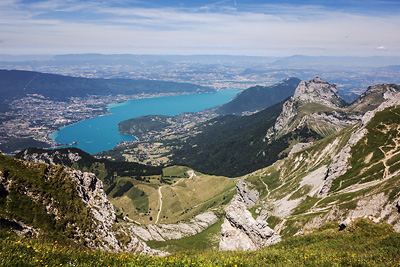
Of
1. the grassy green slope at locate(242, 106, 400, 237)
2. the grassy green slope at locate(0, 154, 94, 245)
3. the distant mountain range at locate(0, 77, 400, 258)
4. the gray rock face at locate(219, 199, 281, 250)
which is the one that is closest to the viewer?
the grassy green slope at locate(0, 154, 94, 245)

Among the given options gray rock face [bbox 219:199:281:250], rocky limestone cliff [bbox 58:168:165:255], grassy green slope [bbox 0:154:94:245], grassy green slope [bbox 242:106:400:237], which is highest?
grassy green slope [bbox 0:154:94:245]

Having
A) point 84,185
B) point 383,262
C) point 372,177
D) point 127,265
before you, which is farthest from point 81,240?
point 372,177

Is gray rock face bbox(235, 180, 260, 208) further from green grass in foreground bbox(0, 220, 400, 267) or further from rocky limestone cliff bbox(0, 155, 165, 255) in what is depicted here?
green grass in foreground bbox(0, 220, 400, 267)

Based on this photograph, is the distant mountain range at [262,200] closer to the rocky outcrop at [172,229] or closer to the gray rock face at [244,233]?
the gray rock face at [244,233]

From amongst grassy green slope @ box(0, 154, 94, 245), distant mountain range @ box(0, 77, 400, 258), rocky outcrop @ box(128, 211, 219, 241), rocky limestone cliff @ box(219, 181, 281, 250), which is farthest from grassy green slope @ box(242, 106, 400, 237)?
grassy green slope @ box(0, 154, 94, 245)

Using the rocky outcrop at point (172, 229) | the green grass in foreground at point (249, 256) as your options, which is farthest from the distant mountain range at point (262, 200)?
the green grass in foreground at point (249, 256)

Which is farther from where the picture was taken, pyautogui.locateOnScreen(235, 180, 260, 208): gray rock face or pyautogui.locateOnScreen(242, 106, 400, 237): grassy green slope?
pyautogui.locateOnScreen(235, 180, 260, 208): gray rock face

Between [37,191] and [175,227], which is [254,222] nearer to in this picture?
[37,191]

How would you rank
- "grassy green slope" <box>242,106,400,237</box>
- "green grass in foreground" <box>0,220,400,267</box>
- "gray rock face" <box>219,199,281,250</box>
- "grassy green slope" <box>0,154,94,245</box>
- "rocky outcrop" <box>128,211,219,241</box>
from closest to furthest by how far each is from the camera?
1. "green grass in foreground" <box>0,220,400,267</box>
2. "grassy green slope" <box>0,154,94,245</box>
3. "gray rock face" <box>219,199,281,250</box>
4. "grassy green slope" <box>242,106,400,237</box>
5. "rocky outcrop" <box>128,211,219,241</box>
